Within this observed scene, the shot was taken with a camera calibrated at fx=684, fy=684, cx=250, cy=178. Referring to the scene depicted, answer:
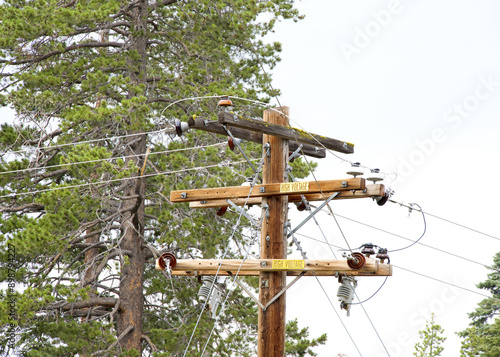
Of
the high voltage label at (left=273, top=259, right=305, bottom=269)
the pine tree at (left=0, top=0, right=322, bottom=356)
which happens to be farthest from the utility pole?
the pine tree at (left=0, top=0, right=322, bottom=356)

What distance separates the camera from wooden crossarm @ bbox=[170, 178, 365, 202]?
8799 millimetres

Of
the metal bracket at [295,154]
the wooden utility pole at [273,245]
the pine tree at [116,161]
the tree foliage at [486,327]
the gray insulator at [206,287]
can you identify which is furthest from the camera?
the tree foliage at [486,327]

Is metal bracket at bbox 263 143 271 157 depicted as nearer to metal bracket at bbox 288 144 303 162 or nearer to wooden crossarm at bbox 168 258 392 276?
metal bracket at bbox 288 144 303 162

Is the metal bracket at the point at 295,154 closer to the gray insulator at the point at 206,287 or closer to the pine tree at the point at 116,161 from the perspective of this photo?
the gray insulator at the point at 206,287

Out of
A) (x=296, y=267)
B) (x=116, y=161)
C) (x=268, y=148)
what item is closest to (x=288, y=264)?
(x=296, y=267)

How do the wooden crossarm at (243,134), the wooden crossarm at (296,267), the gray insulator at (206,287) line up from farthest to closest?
the gray insulator at (206,287) < the wooden crossarm at (243,134) < the wooden crossarm at (296,267)

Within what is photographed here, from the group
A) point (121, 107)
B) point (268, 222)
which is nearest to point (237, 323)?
point (121, 107)

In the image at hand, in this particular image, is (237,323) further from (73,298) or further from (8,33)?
(8,33)

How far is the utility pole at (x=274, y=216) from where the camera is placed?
8.76 metres

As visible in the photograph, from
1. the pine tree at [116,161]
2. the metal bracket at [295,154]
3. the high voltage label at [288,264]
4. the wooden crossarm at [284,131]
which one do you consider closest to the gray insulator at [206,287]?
the high voltage label at [288,264]

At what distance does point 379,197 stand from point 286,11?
923 centimetres

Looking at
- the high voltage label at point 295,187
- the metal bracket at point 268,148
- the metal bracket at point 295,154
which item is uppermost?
the metal bracket at point 295,154

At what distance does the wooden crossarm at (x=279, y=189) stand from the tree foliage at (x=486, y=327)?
16.9 metres

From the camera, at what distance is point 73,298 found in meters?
13.3
